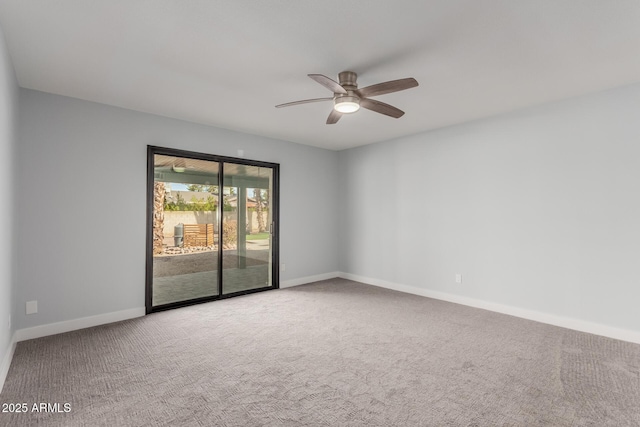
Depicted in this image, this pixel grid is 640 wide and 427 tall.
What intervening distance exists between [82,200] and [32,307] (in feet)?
3.87

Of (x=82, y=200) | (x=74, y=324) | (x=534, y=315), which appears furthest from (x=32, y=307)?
(x=534, y=315)

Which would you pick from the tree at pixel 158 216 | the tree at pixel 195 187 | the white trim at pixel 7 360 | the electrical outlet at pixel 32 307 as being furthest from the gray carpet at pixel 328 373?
the tree at pixel 195 187

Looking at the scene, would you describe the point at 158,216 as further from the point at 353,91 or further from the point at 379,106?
the point at 379,106

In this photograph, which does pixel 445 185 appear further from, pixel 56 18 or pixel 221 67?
pixel 56 18

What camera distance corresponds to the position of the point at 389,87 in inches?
106

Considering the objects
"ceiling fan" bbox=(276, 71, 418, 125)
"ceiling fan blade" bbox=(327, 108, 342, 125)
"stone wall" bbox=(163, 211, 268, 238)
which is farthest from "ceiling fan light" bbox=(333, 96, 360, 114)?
"stone wall" bbox=(163, 211, 268, 238)

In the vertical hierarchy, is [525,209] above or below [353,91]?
below

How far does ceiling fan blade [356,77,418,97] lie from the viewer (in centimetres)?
257

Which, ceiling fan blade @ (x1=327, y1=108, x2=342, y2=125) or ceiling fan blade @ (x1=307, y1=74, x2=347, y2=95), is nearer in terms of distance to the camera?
ceiling fan blade @ (x1=307, y1=74, x2=347, y2=95)

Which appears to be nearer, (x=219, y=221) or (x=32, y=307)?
(x=32, y=307)

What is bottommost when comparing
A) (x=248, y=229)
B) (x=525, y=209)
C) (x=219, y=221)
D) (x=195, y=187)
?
(x=248, y=229)

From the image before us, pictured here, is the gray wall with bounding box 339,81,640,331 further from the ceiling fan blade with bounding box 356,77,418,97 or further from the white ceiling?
the ceiling fan blade with bounding box 356,77,418,97

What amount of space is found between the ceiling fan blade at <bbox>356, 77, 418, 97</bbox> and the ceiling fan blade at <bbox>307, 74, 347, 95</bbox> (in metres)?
0.16

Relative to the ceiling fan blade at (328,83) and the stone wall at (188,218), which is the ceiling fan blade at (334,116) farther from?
the stone wall at (188,218)
